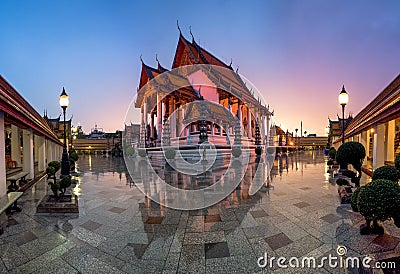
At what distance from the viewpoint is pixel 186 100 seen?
27.7 metres

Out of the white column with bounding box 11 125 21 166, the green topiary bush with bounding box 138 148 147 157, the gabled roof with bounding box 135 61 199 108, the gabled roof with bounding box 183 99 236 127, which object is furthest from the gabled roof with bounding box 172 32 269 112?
the white column with bounding box 11 125 21 166

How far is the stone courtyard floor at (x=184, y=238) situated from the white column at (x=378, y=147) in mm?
7107

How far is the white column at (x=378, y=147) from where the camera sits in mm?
10773

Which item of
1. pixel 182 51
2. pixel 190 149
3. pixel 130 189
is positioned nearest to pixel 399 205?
pixel 130 189

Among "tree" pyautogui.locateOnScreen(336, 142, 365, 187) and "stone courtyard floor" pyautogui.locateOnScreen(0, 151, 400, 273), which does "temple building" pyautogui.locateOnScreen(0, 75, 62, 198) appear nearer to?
"stone courtyard floor" pyautogui.locateOnScreen(0, 151, 400, 273)

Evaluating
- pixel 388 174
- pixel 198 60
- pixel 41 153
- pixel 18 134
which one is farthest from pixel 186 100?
pixel 388 174

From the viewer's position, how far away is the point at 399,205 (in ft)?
9.96

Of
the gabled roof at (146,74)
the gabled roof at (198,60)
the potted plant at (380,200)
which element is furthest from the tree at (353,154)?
the gabled roof at (146,74)

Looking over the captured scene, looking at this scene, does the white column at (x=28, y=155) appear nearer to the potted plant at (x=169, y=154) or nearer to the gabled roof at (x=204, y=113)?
the potted plant at (x=169, y=154)

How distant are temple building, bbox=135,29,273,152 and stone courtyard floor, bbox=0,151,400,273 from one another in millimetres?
16589

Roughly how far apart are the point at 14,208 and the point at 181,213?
13.3 feet

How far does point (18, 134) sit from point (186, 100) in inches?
709

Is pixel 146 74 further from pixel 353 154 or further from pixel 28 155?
pixel 353 154

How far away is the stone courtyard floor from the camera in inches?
120
